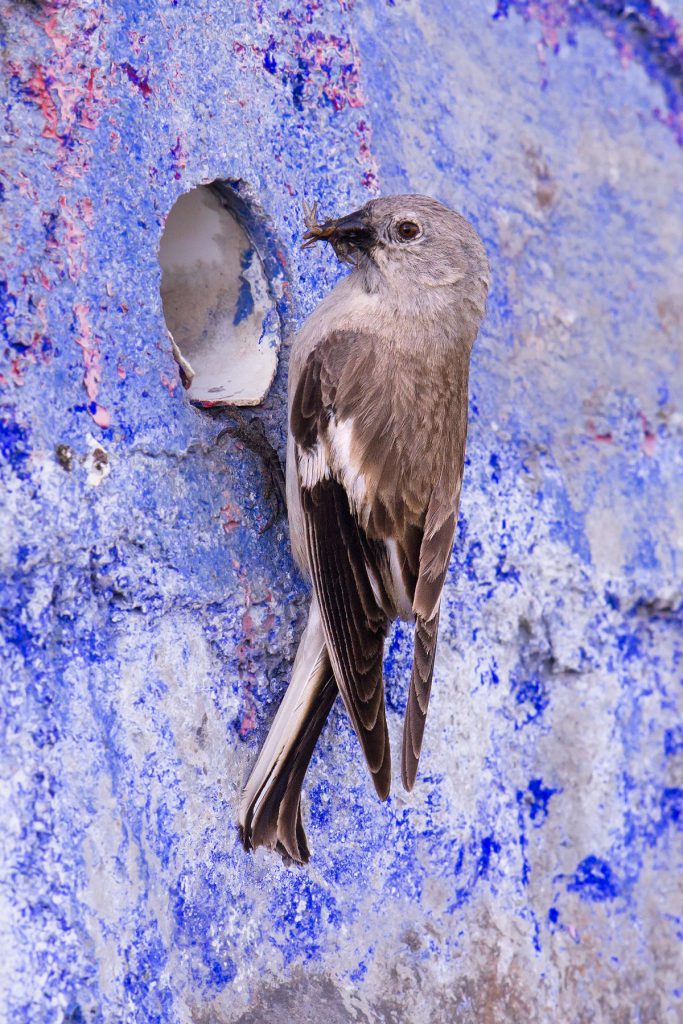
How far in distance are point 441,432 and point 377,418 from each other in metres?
0.11

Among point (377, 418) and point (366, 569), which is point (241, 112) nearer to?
point (377, 418)

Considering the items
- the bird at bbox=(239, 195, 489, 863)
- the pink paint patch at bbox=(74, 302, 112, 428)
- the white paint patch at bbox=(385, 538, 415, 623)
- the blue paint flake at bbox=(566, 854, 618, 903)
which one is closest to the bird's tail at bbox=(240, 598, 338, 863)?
the bird at bbox=(239, 195, 489, 863)

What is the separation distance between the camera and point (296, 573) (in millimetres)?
2002

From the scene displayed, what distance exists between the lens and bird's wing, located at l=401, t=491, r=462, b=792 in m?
1.78

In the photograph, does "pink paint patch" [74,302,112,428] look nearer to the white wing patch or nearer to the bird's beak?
the white wing patch

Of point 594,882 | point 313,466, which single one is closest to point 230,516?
point 313,466

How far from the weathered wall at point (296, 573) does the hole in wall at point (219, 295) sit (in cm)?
5

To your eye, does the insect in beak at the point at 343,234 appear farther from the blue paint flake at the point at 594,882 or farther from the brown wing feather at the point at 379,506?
the blue paint flake at the point at 594,882

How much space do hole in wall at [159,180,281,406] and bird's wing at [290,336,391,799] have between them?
15 centimetres

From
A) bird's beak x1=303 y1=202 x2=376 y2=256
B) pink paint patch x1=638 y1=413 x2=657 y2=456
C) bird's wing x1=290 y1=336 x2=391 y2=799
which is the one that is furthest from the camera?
pink paint patch x1=638 y1=413 x2=657 y2=456

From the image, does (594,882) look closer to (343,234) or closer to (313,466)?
(313,466)

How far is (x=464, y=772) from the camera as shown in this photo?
2.19 m

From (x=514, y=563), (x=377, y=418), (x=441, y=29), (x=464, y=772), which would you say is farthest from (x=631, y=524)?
(x=441, y=29)

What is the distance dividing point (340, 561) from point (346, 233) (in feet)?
1.81
